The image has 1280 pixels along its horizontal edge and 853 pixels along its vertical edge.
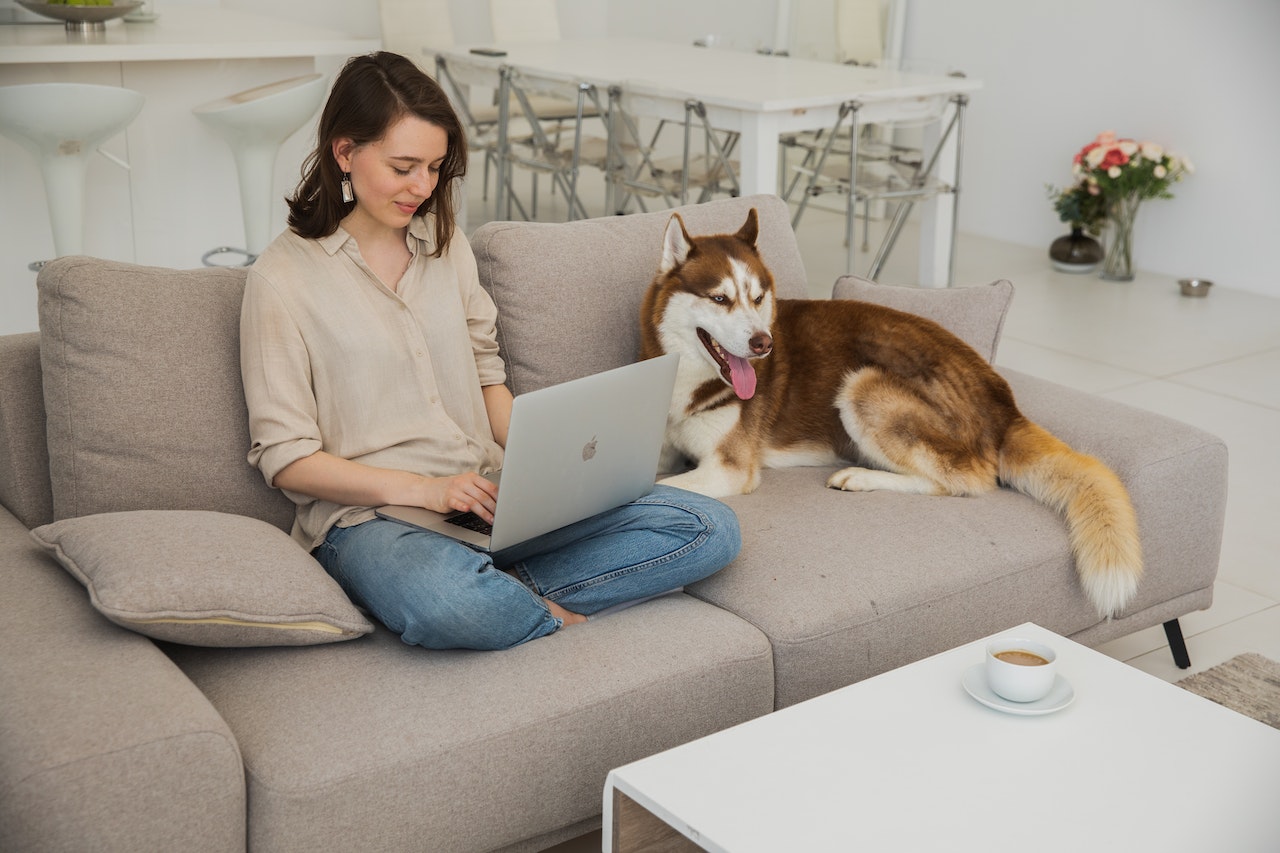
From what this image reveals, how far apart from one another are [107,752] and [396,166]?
3.09 feet

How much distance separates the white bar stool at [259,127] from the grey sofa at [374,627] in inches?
81.9

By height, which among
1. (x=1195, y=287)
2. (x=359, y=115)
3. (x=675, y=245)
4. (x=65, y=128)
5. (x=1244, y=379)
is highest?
(x=359, y=115)

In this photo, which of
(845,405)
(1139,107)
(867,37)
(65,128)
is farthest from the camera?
→ (867,37)

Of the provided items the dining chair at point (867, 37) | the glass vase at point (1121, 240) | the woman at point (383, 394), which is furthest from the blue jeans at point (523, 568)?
the dining chair at point (867, 37)

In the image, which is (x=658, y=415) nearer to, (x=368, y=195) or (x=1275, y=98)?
(x=368, y=195)

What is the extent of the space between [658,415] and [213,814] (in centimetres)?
83

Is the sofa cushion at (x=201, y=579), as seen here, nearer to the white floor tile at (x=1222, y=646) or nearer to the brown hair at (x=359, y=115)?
the brown hair at (x=359, y=115)

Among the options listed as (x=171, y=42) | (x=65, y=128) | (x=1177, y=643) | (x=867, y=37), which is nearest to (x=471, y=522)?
(x=1177, y=643)

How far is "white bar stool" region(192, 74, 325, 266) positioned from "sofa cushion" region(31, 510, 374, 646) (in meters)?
2.68

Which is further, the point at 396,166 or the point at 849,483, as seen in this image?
the point at 849,483

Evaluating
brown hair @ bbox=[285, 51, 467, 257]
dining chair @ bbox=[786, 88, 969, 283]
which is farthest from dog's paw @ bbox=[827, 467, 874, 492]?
dining chair @ bbox=[786, 88, 969, 283]

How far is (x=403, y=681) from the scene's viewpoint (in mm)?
1634

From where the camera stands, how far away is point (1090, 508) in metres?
2.18

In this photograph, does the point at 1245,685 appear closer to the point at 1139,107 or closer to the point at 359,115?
the point at 359,115
